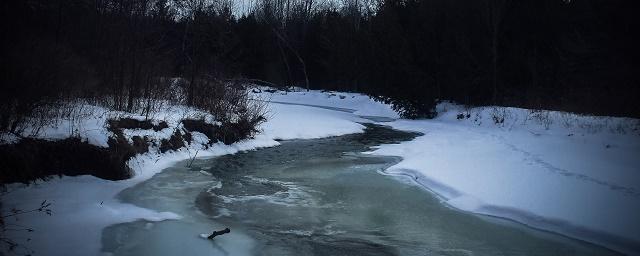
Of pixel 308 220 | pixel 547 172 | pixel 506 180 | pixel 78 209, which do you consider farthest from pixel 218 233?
pixel 547 172

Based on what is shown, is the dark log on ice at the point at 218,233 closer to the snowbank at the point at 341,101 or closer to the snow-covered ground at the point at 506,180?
the snow-covered ground at the point at 506,180

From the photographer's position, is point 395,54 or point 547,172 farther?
point 395,54

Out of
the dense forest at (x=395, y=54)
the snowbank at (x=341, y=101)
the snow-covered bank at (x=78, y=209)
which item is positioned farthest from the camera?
the snowbank at (x=341, y=101)

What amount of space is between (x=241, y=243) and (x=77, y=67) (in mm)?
7917

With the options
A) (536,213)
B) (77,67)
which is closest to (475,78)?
(536,213)

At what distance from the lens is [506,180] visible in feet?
30.7

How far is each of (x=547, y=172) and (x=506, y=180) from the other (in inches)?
43.9

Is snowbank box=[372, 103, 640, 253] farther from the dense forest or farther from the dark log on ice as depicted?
the dark log on ice

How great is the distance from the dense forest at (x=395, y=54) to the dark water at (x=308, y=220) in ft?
11.8

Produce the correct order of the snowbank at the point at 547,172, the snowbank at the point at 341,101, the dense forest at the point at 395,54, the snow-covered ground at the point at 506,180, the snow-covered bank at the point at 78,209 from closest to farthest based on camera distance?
the snow-covered bank at the point at 78,209, the snow-covered ground at the point at 506,180, the snowbank at the point at 547,172, the dense forest at the point at 395,54, the snowbank at the point at 341,101

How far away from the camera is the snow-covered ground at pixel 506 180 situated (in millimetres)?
6629

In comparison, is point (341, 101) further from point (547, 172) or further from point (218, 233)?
point (218, 233)

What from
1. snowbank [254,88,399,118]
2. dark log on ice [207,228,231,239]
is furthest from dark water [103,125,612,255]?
snowbank [254,88,399,118]

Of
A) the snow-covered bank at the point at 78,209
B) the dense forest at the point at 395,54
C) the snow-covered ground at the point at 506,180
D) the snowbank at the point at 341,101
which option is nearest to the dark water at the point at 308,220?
the snow-covered bank at the point at 78,209
